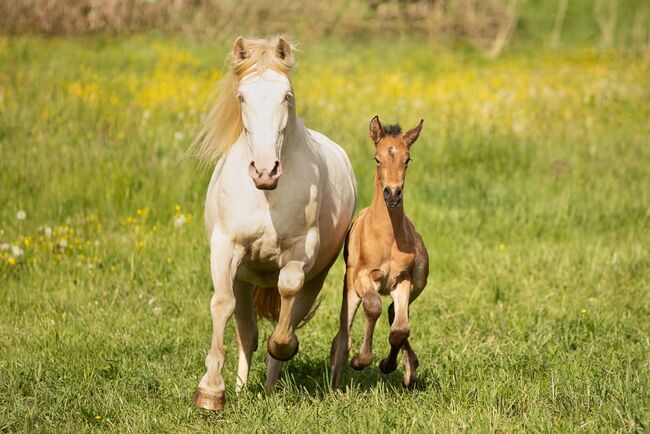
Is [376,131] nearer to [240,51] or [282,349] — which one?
[240,51]

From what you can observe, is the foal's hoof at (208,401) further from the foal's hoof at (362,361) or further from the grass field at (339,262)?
the foal's hoof at (362,361)

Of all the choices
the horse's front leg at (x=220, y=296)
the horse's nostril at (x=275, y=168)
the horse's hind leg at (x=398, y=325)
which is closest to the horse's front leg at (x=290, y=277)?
the horse's front leg at (x=220, y=296)

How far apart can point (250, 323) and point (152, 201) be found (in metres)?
3.45

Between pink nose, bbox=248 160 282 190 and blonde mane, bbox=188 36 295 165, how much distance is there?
0.62 m

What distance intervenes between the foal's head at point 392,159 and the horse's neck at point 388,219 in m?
0.16

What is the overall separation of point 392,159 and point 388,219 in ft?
1.46

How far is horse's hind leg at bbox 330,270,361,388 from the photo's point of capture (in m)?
5.37

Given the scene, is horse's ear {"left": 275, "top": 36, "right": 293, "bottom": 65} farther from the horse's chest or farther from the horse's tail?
the horse's tail

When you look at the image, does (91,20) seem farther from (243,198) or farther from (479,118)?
(243,198)

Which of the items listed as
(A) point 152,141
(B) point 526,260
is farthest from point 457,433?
(A) point 152,141

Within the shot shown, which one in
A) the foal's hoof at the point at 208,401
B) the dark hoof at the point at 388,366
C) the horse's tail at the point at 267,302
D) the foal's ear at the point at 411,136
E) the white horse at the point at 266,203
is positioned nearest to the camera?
the white horse at the point at 266,203

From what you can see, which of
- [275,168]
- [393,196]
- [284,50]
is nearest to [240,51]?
[284,50]

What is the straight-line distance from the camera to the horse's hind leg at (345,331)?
5367 millimetres

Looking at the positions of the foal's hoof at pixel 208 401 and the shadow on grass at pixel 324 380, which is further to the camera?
the shadow on grass at pixel 324 380
